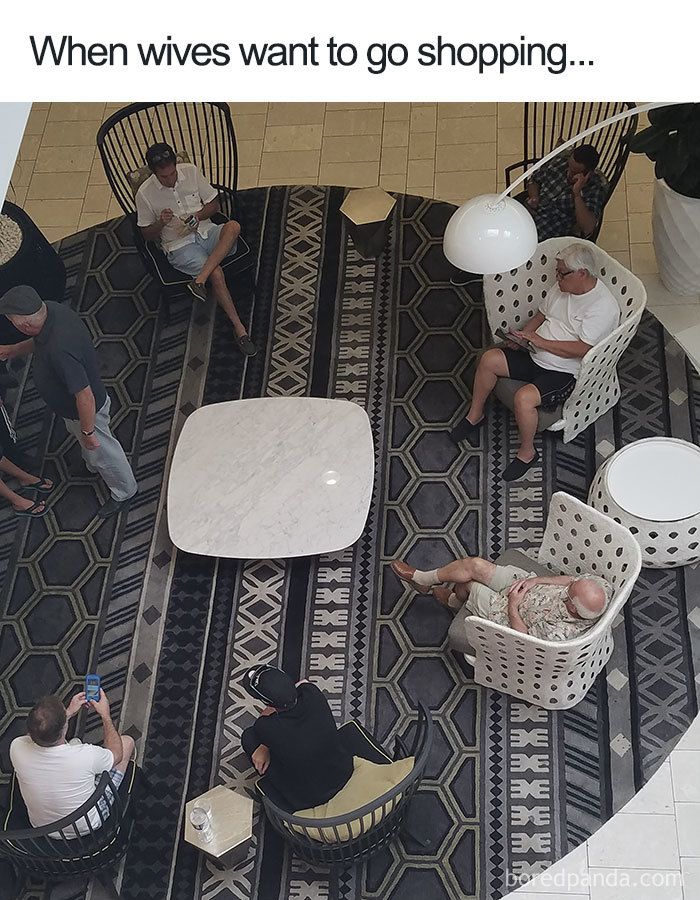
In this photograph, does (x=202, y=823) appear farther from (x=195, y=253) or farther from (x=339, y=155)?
(x=339, y=155)

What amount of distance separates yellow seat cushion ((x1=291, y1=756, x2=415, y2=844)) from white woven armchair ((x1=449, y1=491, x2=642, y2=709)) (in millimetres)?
661

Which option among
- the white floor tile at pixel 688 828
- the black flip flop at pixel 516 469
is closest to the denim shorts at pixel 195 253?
the black flip flop at pixel 516 469

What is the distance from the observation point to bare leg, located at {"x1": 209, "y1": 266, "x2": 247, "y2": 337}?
22.7ft

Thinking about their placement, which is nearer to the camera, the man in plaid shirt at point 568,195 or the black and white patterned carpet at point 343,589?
the black and white patterned carpet at point 343,589

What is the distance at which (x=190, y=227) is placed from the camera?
268 inches

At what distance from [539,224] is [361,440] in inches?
69.4

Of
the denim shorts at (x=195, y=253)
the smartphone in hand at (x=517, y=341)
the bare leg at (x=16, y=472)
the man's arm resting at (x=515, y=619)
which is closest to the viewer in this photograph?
the man's arm resting at (x=515, y=619)

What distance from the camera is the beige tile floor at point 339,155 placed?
313 inches

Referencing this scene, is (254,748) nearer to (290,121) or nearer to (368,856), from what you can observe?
(368,856)

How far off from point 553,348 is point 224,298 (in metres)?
2.06

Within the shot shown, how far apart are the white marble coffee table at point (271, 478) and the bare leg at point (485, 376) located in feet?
2.10

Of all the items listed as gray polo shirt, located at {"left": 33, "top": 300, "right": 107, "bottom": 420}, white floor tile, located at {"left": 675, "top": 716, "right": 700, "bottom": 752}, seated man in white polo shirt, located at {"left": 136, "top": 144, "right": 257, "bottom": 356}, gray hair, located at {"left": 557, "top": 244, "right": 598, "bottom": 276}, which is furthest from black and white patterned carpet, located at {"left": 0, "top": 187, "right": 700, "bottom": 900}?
gray polo shirt, located at {"left": 33, "top": 300, "right": 107, "bottom": 420}

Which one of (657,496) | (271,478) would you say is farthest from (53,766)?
(657,496)

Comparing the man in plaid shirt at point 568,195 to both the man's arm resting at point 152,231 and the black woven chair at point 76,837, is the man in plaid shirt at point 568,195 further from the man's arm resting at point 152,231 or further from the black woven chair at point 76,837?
the black woven chair at point 76,837
